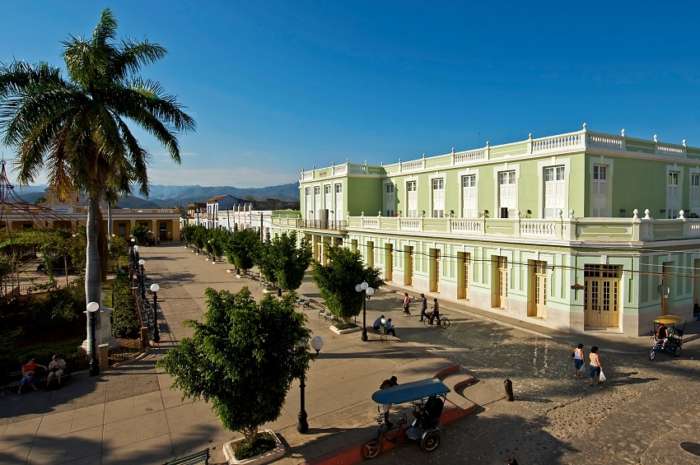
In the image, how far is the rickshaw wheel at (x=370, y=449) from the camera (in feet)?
29.5

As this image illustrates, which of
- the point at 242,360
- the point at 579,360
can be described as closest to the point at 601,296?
the point at 579,360

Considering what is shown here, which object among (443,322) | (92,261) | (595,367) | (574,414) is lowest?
(574,414)

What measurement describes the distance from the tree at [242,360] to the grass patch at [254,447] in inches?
6.5

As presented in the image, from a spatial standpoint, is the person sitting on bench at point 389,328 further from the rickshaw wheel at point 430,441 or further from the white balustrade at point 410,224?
the white balustrade at point 410,224

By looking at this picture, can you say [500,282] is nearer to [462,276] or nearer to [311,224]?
[462,276]

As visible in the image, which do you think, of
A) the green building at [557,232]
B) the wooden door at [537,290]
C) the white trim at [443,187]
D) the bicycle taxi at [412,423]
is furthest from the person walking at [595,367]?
the white trim at [443,187]

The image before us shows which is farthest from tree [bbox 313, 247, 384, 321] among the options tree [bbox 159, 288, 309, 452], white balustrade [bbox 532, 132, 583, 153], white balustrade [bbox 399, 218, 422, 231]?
white balustrade [bbox 532, 132, 583, 153]

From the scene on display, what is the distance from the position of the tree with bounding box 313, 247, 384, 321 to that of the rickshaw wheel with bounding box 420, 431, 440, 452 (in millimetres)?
8644

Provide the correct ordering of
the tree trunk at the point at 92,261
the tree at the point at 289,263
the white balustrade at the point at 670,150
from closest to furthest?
the tree trunk at the point at 92,261, the tree at the point at 289,263, the white balustrade at the point at 670,150

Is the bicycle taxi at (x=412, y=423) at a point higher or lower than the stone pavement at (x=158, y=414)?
higher

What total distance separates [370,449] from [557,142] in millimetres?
18884

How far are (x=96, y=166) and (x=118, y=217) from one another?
6370 centimetres

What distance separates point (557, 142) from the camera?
2175 centimetres

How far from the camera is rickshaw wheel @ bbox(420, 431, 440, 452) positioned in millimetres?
9234
